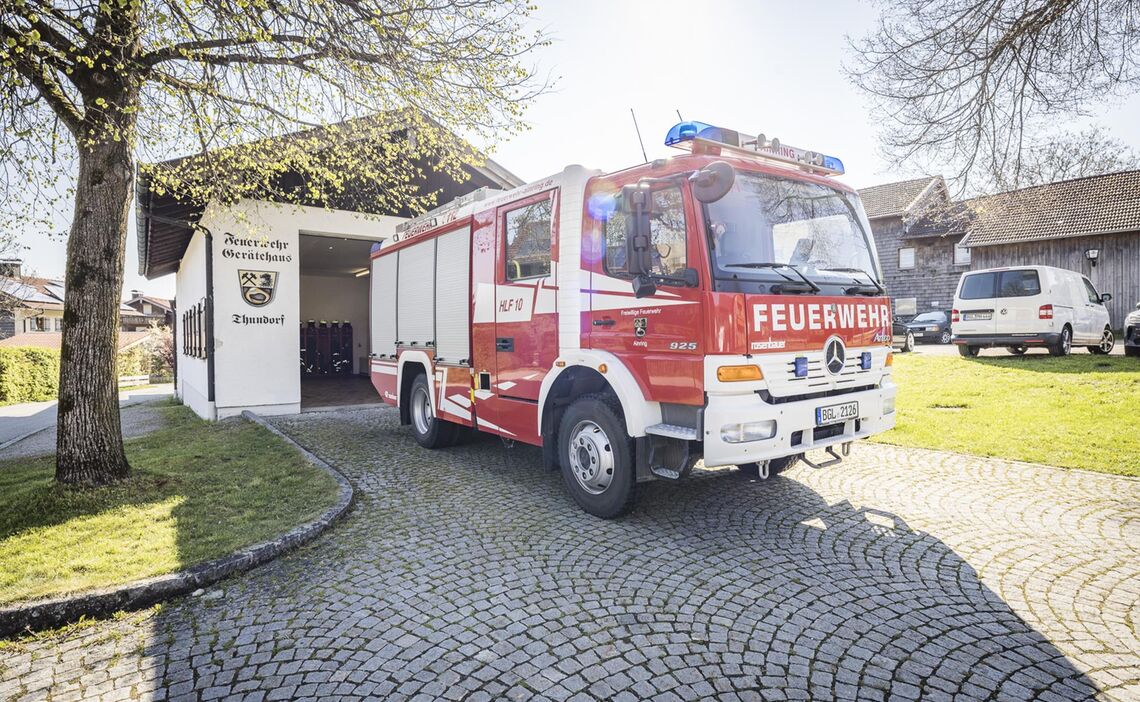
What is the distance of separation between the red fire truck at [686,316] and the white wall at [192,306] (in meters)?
7.72

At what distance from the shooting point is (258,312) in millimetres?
10711

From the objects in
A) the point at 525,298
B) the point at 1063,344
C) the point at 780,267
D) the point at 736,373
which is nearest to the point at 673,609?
the point at 736,373

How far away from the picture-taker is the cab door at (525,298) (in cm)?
526

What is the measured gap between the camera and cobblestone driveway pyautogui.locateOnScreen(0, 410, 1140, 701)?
103 inches

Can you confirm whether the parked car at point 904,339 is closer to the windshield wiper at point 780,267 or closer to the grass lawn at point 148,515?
the windshield wiper at point 780,267

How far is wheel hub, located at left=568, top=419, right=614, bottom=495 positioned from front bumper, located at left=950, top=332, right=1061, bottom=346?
1215 centimetres

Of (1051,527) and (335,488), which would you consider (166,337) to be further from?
(1051,527)

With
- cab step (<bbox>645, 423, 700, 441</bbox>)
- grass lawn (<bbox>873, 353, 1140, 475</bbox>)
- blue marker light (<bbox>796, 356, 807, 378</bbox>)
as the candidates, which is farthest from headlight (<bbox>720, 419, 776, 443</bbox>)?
grass lawn (<bbox>873, 353, 1140, 475</bbox>)

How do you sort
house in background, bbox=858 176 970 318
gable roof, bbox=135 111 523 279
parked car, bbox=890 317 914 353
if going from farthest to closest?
1. house in background, bbox=858 176 970 318
2. parked car, bbox=890 317 914 353
3. gable roof, bbox=135 111 523 279

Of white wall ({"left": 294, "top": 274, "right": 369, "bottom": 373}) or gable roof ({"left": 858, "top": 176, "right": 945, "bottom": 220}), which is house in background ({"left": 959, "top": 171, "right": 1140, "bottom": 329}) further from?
white wall ({"left": 294, "top": 274, "right": 369, "bottom": 373})

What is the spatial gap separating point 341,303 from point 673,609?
838 inches

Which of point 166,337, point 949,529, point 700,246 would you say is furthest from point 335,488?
point 166,337

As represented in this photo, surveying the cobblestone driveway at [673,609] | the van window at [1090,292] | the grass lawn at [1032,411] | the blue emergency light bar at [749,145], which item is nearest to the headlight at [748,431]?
the cobblestone driveway at [673,609]

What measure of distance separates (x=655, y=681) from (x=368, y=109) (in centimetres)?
616
